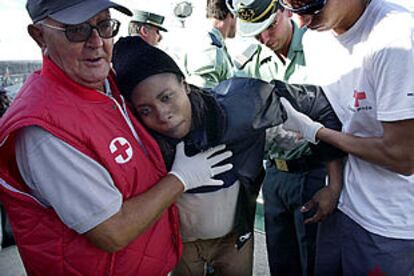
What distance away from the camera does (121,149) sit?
3.83 feet

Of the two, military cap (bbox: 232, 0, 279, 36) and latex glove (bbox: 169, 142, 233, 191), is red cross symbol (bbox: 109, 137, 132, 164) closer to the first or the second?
latex glove (bbox: 169, 142, 233, 191)

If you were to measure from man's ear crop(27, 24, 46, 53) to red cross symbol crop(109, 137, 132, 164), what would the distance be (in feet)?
1.20

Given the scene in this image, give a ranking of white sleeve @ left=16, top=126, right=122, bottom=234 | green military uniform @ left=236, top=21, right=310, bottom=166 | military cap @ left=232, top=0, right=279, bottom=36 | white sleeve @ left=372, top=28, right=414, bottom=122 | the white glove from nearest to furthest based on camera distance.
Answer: white sleeve @ left=16, top=126, right=122, bottom=234 < white sleeve @ left=372, top=28, right=414, bottom=122 < the white glove < green military uniform @ left=236, top=21, right=310, bottom=166 < military cap @ left=232, top=0, right=279, bottom=36

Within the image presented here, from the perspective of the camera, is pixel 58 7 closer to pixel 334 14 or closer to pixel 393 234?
pixel 334 14

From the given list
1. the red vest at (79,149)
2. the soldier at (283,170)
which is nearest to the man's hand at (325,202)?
the soldier at (283,170)

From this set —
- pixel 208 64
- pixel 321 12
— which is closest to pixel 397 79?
pixel 321 12

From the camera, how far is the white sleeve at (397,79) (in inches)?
48.6

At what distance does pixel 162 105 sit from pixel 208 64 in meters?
1.37

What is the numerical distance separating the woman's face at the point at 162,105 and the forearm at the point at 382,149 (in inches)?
23.5

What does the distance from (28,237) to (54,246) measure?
0.31 feet

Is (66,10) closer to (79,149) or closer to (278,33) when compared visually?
(79,149)

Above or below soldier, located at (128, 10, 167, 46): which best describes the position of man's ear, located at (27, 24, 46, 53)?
above

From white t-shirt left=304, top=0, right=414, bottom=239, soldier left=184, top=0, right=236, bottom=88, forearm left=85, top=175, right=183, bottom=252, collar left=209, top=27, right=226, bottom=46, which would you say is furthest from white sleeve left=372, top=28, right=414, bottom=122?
collar left=209, top=27, right=226, bottom=46

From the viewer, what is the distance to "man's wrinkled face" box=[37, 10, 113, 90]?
3.75 ft
